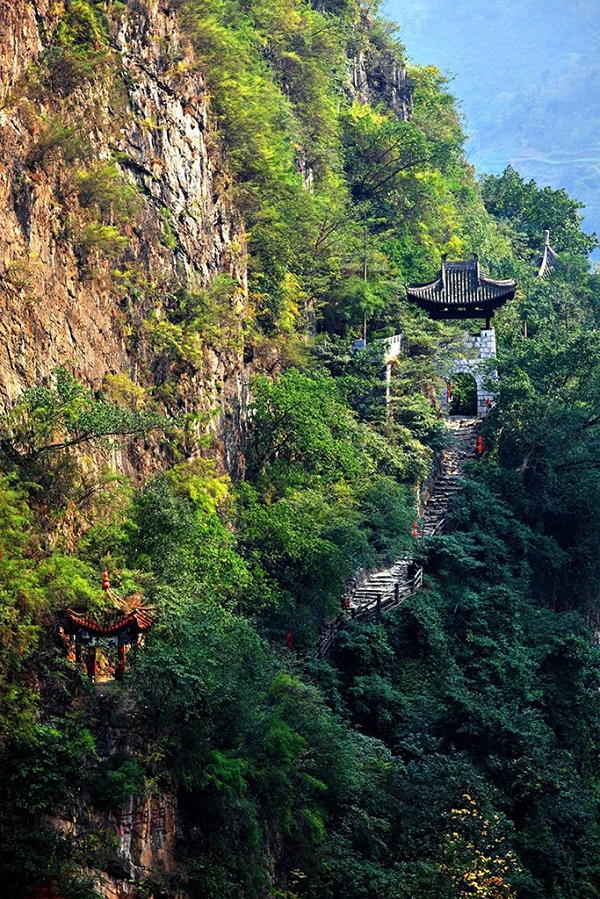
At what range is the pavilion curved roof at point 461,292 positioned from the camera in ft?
148

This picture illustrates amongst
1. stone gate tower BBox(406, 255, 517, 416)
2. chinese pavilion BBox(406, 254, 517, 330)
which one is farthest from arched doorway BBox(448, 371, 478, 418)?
chinese pavilion BBox(406, 254, 517, 330)

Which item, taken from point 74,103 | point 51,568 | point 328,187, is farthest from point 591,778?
point 328,187

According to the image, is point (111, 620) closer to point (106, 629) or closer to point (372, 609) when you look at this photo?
point (106, 629)

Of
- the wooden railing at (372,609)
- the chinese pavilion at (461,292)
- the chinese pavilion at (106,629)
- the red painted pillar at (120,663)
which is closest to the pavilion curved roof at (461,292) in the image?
the chinese pavilion at (461,292)

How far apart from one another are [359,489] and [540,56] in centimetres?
11805

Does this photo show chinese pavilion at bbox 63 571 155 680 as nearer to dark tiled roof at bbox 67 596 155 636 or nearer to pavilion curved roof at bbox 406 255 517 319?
dark tiled roof at bbox 67 596 155 636

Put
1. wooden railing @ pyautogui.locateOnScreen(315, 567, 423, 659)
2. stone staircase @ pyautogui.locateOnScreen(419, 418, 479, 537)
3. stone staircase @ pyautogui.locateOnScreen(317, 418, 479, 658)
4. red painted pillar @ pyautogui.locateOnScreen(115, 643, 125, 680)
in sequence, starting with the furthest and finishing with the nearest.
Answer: stone staircase @ pyautogui.locateOnScreen(419, 418, 479, 537) → stone staircase @ pyautogui.locateOnScreen(317, 418, 479, 658) → wooden railing @ pyautogui.locateOnScreen(315, 567, 423, 659) → red painted pillar @ pyautogui.locateOnScreen(115, 643, 125, 680)

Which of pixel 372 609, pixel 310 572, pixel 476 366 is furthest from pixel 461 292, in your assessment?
pixel 310 572

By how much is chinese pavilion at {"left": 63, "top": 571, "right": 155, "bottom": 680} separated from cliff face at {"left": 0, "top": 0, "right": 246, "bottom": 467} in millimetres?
3991

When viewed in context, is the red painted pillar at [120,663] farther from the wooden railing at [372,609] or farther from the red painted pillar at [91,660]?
the wooden railing at [372,609]

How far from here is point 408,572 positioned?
3578 cm

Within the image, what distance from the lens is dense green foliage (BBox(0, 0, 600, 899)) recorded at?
866 inches

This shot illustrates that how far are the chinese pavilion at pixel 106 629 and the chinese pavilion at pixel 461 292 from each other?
2430 centimetres

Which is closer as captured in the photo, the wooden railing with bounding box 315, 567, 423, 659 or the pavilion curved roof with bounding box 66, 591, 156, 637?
the pavilion curved roof with bounding box 66, 591, 156, 637
